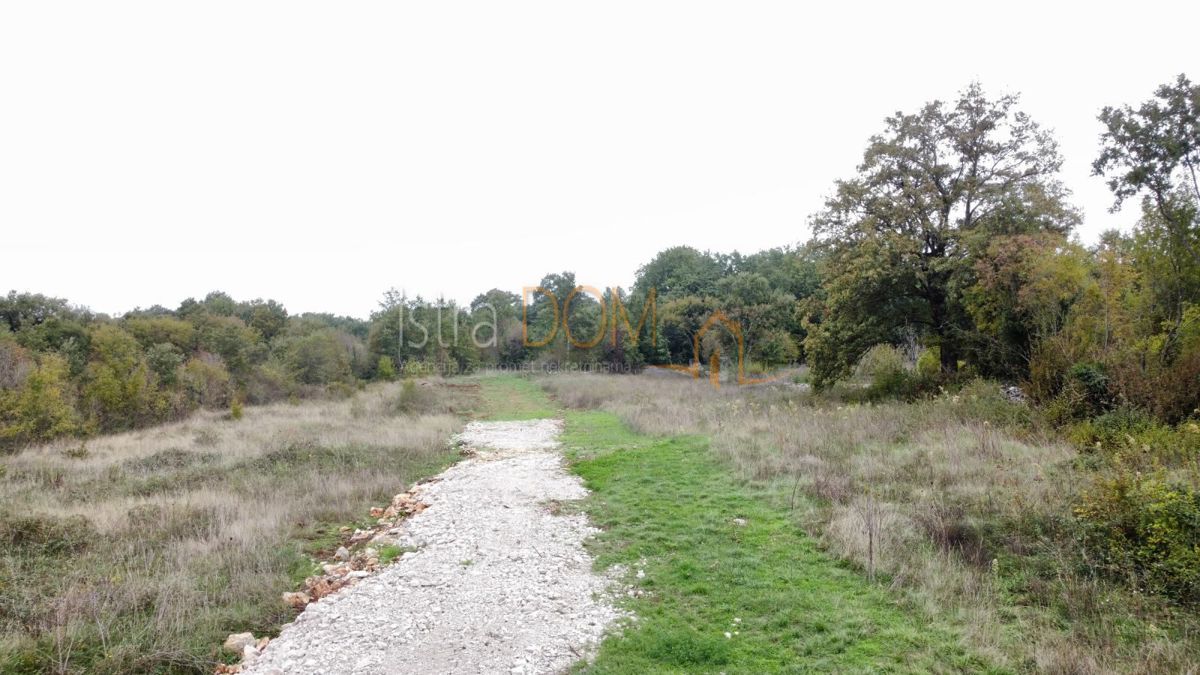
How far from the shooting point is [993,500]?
686 centimetres

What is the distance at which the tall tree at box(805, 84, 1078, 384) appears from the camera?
17094 millimetres

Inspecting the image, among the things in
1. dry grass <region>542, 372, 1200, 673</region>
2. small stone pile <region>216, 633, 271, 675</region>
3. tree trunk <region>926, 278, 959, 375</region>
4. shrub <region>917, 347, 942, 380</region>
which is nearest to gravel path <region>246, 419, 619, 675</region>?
small stone pile <region>216, 633, 271, 675</region>

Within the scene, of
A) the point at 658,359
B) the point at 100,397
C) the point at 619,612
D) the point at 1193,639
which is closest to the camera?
the point at 1193,639

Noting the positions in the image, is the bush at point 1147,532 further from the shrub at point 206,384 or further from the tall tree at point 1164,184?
the shrub at point 206,384

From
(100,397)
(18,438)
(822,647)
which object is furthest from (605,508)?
(100,397)

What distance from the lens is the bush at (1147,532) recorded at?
469 cm

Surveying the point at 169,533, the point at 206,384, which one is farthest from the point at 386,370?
the point at 169,533

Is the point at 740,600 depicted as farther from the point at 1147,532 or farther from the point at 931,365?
the point at 931,365

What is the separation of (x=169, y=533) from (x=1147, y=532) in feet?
35.9

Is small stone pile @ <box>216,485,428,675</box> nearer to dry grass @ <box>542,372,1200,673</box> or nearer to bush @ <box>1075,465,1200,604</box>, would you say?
dry grass @ <box>542,372,1200,673</box>

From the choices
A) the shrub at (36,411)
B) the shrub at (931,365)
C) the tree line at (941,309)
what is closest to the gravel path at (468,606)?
the tree line at (941,309)

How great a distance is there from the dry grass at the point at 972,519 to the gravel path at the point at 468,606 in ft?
9.84

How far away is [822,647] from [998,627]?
54.9 inches

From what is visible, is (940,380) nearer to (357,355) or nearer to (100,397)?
(100,397)
